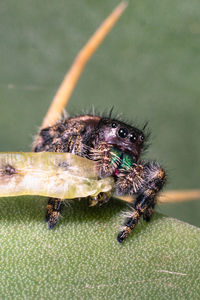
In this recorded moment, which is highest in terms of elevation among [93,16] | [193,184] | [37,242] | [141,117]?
[93,16]

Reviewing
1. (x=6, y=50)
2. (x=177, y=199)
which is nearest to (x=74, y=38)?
(x=6, y=50)

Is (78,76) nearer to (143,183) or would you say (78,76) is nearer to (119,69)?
(119,69)

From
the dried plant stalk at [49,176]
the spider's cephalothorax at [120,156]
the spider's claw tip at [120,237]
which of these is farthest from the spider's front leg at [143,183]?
the spider's claw tip at [120,237]

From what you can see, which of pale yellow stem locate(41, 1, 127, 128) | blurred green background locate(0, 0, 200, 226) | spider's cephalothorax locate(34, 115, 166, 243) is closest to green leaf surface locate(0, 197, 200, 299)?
spider's cephalothorax locate(34, 115, 166, 243)

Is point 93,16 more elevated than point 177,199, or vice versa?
point 93,16

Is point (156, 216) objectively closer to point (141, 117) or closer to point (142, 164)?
point (142, 164)

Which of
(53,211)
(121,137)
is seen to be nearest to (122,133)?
(121,137)

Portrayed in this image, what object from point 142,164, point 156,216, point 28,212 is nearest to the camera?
point 28,212

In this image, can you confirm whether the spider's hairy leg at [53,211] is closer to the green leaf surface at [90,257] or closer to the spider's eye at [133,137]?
the green leaf surface at [90,257]
